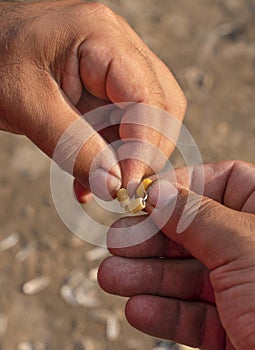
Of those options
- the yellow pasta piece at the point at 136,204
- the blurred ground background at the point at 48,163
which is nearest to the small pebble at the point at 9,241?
the blurred ground background at the point at 48,163

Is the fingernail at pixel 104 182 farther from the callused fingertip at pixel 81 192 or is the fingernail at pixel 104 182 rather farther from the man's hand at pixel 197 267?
the callused fingertip at pixel 81 192

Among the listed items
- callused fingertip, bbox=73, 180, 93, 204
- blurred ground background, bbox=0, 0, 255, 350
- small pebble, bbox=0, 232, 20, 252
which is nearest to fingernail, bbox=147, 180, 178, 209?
callused fingertip, bbox=73, 180, 93, 204

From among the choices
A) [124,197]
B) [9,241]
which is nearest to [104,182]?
[124,197]

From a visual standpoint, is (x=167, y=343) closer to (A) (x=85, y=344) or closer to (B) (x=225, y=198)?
(A) (x=85, y=344)

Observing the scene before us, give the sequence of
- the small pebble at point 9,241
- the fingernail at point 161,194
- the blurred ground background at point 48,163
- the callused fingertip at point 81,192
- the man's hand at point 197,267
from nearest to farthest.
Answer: the man's hand at point 197,267
the fingernail at point 161,194
the callused fingertip at point 81,192
the blurred ground background at point 48,163
the small pebble at point 9,241

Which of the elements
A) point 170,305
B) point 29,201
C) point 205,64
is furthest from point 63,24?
point 205,64

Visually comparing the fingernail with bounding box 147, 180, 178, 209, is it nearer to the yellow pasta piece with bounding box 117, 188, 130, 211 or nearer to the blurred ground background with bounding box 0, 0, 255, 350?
the yellow pasta piece with bounding box 117, 188, 130, 211
